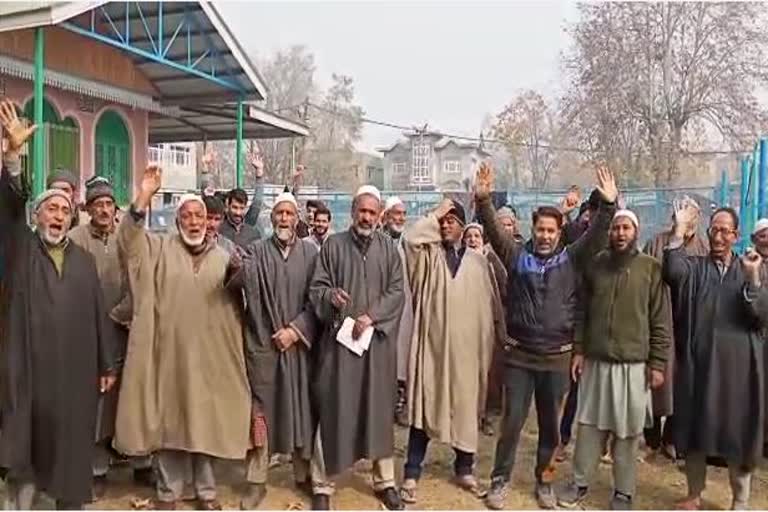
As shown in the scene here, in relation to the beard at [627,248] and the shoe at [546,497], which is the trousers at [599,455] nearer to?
the shoe at [546,497]

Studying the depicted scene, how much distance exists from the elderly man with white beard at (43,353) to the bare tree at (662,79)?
21.0 m

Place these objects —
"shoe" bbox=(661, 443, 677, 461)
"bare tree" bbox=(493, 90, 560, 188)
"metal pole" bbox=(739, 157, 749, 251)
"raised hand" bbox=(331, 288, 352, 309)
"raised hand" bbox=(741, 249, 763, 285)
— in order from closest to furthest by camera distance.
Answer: "raised hand" bbox=(741, 249, 763, 285) < "raised hand" bbox=(331, 288, 352, 309) < "shoe" bbox=(661, 443, 677, 461) < "metal pole" bbox=(739, 157, 749, 251) < "bare tree" bbox=(493, 90, 560, 188)

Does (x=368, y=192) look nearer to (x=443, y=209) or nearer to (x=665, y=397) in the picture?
(x=443, y=209)

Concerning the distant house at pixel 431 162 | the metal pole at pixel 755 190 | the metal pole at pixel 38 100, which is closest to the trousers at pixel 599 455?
the metal pole at pixel 755 190

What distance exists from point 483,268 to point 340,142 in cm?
4494

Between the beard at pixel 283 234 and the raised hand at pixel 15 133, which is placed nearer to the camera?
the raised hand at pixel 15 133

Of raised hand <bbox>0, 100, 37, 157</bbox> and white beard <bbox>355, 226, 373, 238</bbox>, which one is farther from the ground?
raised hand <bbox>0, 100, 37, 157</bbox>

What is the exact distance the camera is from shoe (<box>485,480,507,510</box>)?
15.9 ft

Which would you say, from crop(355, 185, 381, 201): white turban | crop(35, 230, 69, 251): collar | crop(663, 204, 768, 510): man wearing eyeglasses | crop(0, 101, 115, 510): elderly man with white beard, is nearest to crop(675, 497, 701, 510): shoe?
crop(663, 204, 768, 510): man wearing eyeglasses

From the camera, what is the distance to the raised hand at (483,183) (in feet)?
15.9

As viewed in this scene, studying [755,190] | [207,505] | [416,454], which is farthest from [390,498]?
[755,190]

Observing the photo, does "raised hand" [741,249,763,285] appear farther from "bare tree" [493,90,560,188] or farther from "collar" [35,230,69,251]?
"bare tree" [493,90,560,188]

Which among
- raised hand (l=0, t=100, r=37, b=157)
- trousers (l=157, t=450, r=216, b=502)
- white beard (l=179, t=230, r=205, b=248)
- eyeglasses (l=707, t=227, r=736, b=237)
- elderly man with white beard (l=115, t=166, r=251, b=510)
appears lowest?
trousers (l=157, t=450, r=216, b=502)

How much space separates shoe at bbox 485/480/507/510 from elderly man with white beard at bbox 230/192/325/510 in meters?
1.09
